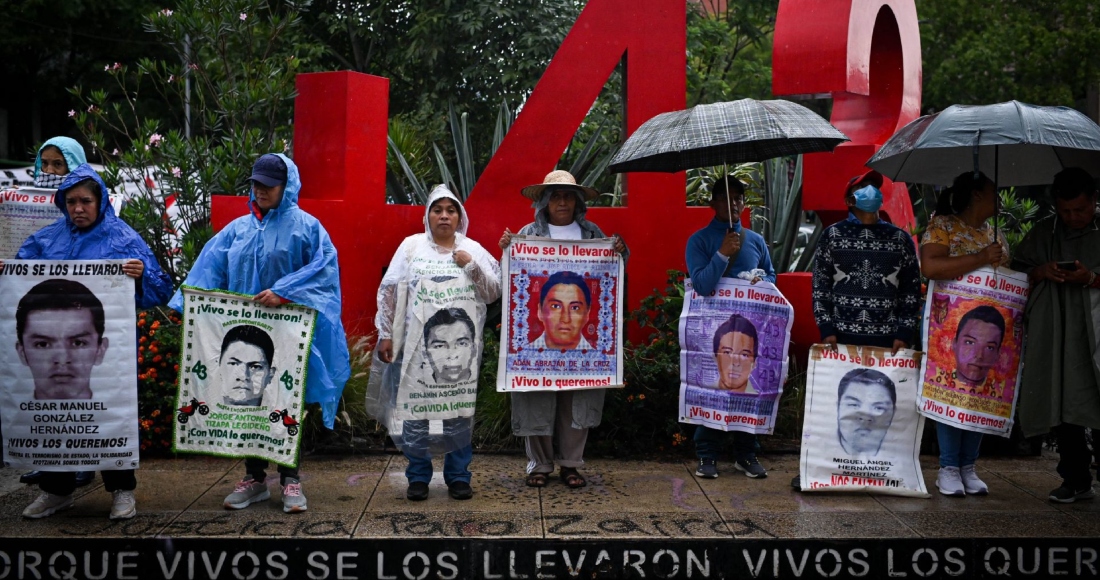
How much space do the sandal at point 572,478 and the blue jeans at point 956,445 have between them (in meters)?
2.02

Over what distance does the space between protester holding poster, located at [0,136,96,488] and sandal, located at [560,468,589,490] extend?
12.0ft

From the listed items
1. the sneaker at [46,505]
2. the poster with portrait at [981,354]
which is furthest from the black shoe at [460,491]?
the poster with portrait at [981,354]

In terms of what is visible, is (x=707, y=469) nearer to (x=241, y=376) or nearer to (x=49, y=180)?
(x=241, y=376)

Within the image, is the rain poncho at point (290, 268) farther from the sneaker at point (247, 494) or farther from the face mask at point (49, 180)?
the face mask at point (49, 180)

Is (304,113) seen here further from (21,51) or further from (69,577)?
(21,51)

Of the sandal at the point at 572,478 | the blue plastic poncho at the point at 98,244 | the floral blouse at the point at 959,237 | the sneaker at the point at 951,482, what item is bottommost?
the sandal at the point at 572,478

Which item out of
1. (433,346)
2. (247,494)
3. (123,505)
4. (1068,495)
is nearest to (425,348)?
(433,346)

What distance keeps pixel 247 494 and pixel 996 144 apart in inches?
166

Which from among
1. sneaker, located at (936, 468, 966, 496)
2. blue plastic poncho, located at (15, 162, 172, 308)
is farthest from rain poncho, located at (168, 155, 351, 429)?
sneaker, located at (936, 468, 966, 496)

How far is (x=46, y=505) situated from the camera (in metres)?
5.34

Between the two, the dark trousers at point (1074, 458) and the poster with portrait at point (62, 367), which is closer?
the poster with portrait at point (62, 367)

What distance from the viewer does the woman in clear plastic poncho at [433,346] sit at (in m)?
5.70

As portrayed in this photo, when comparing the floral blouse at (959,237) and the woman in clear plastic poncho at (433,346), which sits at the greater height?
the floral blouse at (959,237)

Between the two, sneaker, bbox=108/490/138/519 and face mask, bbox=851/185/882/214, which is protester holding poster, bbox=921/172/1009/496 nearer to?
face mask, bbox=851/185/882/214
